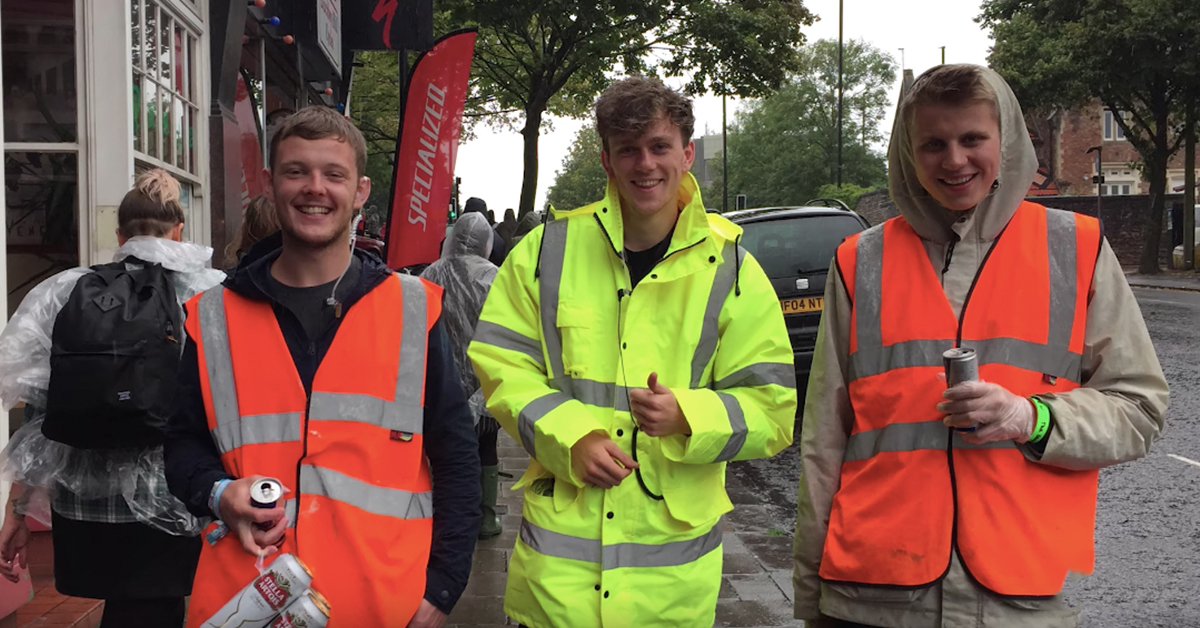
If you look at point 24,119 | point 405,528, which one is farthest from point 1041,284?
point 24,119

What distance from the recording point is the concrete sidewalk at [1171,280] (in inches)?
1085

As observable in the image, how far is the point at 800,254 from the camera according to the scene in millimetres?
10227

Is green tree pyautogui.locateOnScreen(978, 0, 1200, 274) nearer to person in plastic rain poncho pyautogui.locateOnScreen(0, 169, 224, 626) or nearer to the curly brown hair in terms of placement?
the curly brown hair

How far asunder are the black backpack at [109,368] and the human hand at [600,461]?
61.7 inches

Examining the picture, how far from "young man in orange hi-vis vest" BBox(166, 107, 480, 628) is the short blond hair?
123cm

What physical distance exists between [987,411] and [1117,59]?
33.2 meters

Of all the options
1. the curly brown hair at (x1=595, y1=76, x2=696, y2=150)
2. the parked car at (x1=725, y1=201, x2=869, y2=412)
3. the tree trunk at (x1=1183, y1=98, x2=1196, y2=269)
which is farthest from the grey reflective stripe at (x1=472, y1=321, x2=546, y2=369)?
the tree trunk at (x1=1183, y1=98, x2=1196, y2=269)

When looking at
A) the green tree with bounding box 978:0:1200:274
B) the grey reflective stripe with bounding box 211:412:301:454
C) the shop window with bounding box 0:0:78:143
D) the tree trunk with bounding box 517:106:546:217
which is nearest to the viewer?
the grey reflective stripe with bounding box 211:412:301:454

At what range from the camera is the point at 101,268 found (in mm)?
3734

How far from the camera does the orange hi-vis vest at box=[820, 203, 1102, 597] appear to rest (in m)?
2.29

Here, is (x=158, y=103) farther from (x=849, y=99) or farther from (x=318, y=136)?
(x=849, y=99)

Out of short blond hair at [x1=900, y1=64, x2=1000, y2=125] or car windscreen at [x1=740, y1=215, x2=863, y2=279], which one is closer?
short blond hair at [x1=900, y1=64, x2=1000, y2=125]

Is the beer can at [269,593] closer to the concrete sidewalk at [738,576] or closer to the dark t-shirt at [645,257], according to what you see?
the dark t-shirt at [645,257]

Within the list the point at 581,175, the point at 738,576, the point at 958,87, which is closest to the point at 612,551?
the point at 958,87
